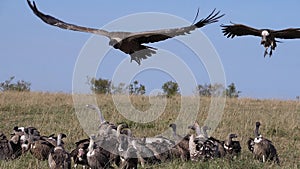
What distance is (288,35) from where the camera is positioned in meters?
11.3

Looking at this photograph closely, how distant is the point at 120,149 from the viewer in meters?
7.82

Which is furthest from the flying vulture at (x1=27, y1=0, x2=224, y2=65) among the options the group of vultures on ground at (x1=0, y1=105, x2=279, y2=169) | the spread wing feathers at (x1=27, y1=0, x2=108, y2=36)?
the group of vultures on ground at (x1=0, y1=105, x2=279, y2=169)

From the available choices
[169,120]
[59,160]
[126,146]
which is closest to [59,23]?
[126,146]

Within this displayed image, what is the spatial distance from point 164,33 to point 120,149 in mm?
1689

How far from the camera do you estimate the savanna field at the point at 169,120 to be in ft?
26.4

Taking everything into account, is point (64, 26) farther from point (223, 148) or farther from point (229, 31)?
point (229, 31)

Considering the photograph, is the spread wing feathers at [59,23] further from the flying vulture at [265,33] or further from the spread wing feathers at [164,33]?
the flying vulture at [265,33]

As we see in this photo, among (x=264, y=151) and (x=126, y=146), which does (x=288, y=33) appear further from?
(x=126, y=146)

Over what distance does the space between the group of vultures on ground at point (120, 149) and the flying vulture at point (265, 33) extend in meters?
2.22

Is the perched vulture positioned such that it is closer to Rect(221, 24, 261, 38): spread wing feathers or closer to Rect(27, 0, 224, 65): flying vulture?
Rect(27, 0, 224, 65): flying vulture

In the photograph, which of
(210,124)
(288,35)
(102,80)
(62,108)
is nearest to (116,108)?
(62,108)

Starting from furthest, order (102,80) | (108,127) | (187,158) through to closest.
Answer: (102,80) → (108,127) → (187,158)

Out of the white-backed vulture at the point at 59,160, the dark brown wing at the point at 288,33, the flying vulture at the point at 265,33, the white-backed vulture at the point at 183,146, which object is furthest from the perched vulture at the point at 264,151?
the white-backed vulture at the point at 59,160

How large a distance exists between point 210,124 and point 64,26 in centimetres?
469
